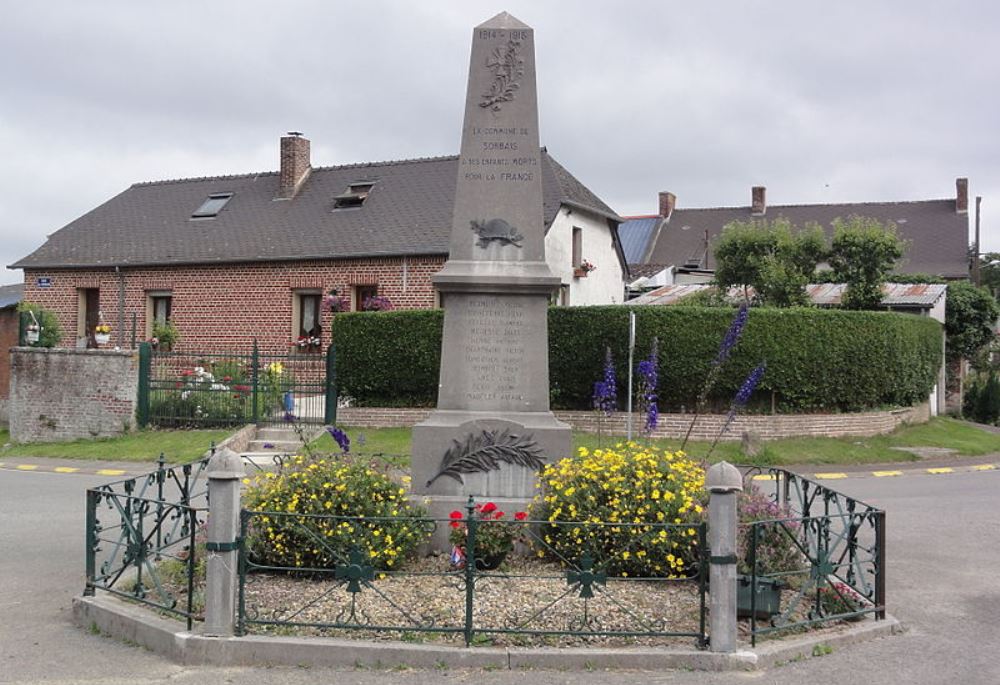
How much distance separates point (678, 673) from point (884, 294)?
71.9 feet

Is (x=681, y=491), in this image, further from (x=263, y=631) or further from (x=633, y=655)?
(x=263, y=631)

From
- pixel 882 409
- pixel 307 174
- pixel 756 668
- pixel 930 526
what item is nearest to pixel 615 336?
pixel 882 409

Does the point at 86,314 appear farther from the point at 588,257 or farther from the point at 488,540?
the point at 488,540

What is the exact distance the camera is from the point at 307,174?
95.1ft

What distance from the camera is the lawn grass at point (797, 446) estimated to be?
15930mm

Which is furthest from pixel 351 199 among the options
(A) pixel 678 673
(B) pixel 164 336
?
(A) pixel 678 673

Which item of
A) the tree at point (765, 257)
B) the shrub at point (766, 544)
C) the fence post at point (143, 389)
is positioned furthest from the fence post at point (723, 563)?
the tree at point (765, 257)

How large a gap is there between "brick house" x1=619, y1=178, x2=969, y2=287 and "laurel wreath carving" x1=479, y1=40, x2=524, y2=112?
2892cm

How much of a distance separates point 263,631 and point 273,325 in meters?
20.2

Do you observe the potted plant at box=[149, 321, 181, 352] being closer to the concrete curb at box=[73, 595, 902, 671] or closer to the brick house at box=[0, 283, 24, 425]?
the brick house at box=[0, 283, 24, 425]

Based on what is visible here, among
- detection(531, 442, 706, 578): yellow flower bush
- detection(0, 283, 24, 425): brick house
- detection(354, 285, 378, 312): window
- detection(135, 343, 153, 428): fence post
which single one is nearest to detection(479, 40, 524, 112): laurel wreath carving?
detection(531, 442, 706, 578): yellow flower bush

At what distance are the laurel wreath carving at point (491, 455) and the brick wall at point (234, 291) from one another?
1565 cm

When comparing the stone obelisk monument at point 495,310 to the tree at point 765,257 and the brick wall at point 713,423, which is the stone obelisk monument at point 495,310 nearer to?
the brick wall at point 713,423

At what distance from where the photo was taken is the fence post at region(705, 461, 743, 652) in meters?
5.39
